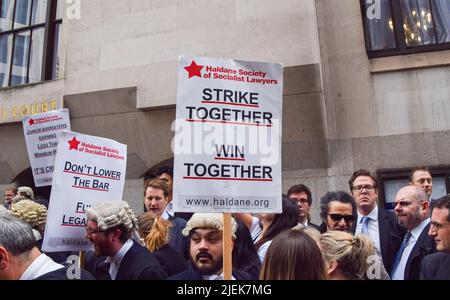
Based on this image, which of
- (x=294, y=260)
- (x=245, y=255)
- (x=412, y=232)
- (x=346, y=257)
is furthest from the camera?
(x=412, y=232)

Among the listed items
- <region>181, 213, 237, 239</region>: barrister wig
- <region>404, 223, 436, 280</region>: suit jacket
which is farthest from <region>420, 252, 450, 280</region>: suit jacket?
<region>181, 213, 237, 239</region>: barrister wig

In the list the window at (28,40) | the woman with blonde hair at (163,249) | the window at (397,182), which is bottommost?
the woman with blonde hair at (163,249)

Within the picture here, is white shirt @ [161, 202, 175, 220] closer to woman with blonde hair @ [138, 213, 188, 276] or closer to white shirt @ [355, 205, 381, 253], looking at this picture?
woman with blonde hair @ [138, 213, 188, 276]

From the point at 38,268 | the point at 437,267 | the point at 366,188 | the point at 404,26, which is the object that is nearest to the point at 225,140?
the point at 38,268

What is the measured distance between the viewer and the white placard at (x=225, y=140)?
3674mm

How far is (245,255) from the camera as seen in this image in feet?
13.1

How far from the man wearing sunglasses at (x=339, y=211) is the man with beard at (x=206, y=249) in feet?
4.42

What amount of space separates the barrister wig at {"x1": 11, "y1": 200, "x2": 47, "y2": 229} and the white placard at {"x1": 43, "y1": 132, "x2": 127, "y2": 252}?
13.5 inches

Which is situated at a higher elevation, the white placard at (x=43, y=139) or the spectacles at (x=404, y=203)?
the white placard at (x=43, y=139)

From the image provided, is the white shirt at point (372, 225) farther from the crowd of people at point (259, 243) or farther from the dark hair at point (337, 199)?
the dark hair at point (337, 199)

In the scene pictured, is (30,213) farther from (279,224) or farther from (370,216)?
(370,216)

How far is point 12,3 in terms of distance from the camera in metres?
11.1

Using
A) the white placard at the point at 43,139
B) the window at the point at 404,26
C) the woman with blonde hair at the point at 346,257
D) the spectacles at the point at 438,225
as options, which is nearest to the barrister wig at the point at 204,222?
the woman with blonde hair at the point at 346,257

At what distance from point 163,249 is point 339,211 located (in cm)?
184
